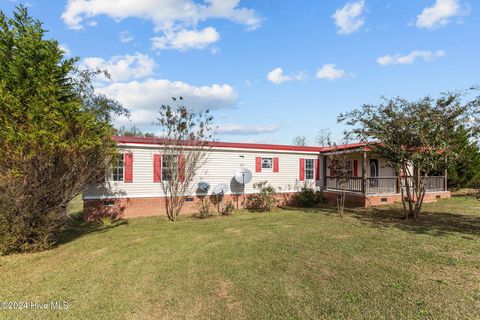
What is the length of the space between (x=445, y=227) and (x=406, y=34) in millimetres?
6736

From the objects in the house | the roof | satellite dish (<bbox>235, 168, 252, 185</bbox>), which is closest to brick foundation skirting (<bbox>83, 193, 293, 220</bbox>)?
the house

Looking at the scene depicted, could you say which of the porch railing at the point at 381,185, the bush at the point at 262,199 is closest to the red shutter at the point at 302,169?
the bush at the point at 262,199

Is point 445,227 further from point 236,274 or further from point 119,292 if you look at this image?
point 119,292

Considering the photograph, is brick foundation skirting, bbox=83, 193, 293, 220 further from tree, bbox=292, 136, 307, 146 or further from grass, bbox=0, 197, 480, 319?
tree, bbox=292, 136, 307, 146

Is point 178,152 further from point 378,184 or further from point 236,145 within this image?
point 378,184

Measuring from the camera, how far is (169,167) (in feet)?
38.2

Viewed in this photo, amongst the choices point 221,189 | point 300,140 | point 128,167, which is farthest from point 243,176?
point 300,140

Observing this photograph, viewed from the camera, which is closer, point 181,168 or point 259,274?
point 259,274

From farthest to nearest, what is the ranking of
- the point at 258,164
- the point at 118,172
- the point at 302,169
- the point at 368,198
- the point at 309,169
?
the point at 309,169
the point at 302,169
the point at 258,164
the point at 368,198
the point at 118,172

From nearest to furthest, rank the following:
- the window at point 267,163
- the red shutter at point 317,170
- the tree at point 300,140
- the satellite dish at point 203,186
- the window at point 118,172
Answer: the window at point 118,172 < the satellite dish at point 203,186 < the window at point 267,163 < the red shutter at point 317,170 < the tree at point 300,140

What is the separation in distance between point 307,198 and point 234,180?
13.8 ft

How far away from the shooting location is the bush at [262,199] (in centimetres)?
1308

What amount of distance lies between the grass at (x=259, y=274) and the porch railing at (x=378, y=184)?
5.05 metres

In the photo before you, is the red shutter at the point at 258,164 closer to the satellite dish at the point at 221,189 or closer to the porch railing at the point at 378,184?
the satellite dish at the point at 221,189
